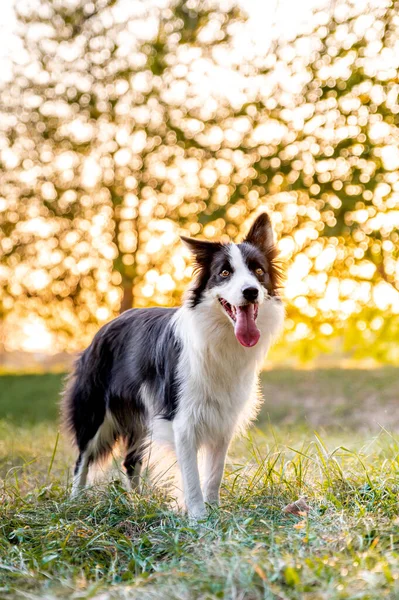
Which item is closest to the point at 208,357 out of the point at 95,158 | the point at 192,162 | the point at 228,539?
the point at 228,539

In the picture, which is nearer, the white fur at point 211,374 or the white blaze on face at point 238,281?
the white blaze on face at point 238,281

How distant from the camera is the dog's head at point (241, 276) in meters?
3.84

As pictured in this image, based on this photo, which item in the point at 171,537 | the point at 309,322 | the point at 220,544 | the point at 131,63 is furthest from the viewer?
the point at 131,63

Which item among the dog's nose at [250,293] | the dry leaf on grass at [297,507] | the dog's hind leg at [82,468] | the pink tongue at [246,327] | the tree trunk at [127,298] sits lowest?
the dog's hind leg at [82,468]

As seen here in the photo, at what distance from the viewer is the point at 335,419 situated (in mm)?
9469

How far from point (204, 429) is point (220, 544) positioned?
44.7 inches

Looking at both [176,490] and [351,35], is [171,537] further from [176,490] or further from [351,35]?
[351,35]

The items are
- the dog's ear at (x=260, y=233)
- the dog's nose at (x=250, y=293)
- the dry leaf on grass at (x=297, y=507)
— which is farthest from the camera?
the dog's ear at (x=260, y=233)

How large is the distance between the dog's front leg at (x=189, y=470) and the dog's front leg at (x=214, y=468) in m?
0.19

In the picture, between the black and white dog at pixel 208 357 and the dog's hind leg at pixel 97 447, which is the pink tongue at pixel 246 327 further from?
the dog's hind leg at pixel 97 447

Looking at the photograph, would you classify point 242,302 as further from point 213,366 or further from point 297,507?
point 297,507

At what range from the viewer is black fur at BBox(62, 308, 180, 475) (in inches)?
177

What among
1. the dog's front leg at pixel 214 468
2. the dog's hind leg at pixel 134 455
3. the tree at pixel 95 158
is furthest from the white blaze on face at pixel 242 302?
the tree at pixel 95 158

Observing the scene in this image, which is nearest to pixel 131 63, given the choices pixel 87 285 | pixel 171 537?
pixel 87 285
